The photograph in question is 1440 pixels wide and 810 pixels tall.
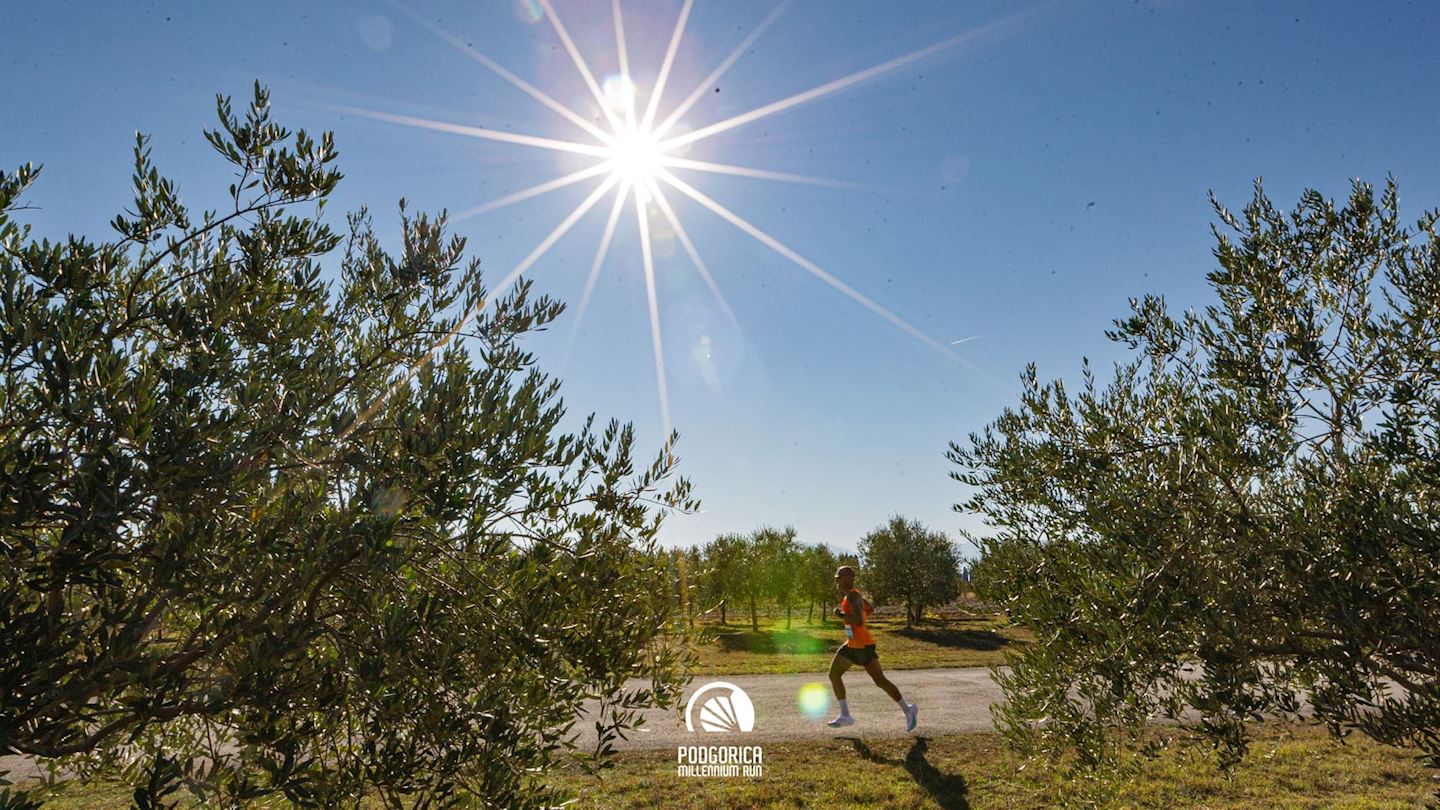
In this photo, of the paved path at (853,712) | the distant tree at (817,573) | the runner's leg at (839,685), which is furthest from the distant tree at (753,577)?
the runner's leg at (839,685)

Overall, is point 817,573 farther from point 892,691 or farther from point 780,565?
point 892,691

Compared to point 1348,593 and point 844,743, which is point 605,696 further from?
point 844,743

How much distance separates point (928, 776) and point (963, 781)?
54cm

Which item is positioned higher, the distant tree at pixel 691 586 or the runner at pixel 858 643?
the distant tree at pixel 691 586

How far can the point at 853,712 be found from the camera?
15.9 metres

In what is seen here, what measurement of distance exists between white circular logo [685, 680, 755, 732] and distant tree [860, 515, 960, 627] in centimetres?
2677

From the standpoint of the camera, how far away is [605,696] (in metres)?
4.65

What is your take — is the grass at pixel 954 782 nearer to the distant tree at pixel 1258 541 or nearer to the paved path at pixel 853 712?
the paved path at pixel 853 712

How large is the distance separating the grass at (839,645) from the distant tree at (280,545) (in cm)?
1371

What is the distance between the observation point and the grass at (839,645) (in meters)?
24.0

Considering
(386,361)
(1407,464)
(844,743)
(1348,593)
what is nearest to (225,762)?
(386,361)

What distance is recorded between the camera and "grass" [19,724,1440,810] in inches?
387

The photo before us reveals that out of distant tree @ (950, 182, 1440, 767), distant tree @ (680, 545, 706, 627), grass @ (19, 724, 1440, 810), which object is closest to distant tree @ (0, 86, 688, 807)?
distant tree @ (680, 545, 706, 627)

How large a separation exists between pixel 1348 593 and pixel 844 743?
9844 millimetres
